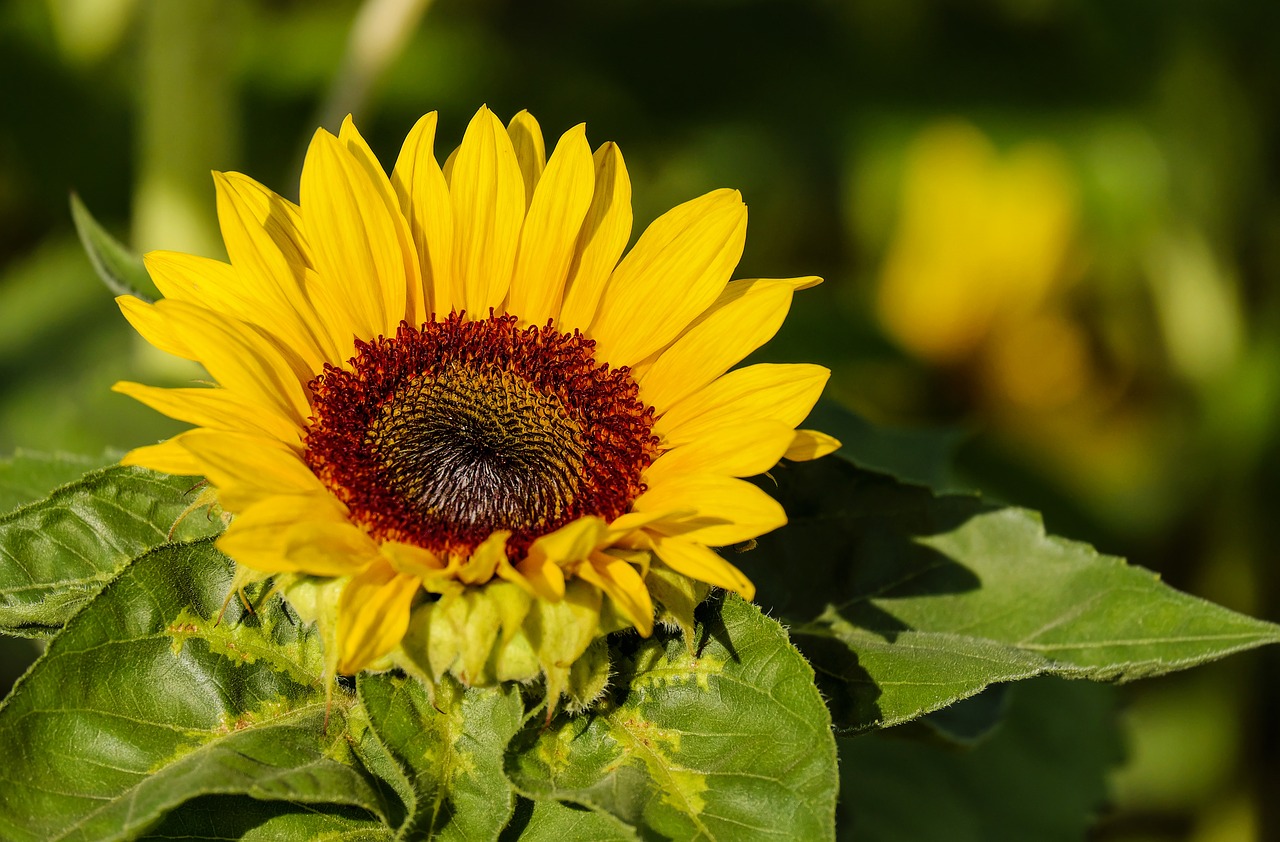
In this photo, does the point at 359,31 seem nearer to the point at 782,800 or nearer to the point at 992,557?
the point at 992,557

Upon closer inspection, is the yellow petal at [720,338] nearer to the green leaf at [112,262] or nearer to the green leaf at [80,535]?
the green leaf at [80,535]

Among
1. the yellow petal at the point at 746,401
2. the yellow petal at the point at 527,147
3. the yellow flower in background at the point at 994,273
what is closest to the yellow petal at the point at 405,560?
the yellow petal at the point at 746,401

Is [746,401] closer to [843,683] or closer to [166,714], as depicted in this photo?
[843,683]

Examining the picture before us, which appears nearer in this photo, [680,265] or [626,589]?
[626,589]

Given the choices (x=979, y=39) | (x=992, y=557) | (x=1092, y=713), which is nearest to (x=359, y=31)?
(x=992, y=557)

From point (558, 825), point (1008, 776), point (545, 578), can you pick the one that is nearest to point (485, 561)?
point (545, 578)
